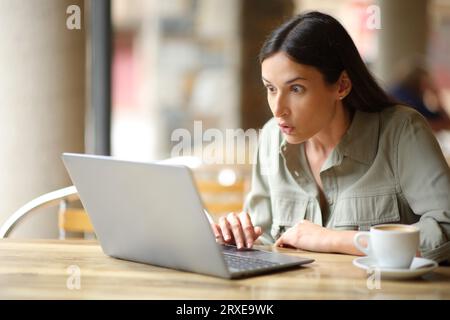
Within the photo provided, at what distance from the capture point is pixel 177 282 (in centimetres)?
134

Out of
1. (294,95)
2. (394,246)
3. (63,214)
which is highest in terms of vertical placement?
(294,95)

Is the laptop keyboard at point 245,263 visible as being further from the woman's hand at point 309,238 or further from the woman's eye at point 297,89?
the woman's eye at point 297,89

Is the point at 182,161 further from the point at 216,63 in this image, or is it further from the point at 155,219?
the point at 216,63

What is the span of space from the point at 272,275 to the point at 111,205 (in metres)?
0.33

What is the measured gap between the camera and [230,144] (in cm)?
561

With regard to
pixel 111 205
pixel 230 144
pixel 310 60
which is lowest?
pixel 230 144

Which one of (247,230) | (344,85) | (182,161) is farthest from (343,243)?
(182,161)

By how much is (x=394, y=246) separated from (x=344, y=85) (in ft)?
1.98

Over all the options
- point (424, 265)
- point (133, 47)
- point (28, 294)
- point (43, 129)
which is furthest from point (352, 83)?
point (133, 47)

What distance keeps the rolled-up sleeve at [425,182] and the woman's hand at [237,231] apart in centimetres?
35

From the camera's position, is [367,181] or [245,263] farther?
[367,181]

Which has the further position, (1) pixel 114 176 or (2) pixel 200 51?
(2) pixel 200 51

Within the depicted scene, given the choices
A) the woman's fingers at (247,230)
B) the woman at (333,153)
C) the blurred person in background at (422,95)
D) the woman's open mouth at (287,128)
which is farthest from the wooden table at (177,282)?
the blurred person in background at (422,95)

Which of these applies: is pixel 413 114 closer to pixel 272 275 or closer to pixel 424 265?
pixel 424 265
